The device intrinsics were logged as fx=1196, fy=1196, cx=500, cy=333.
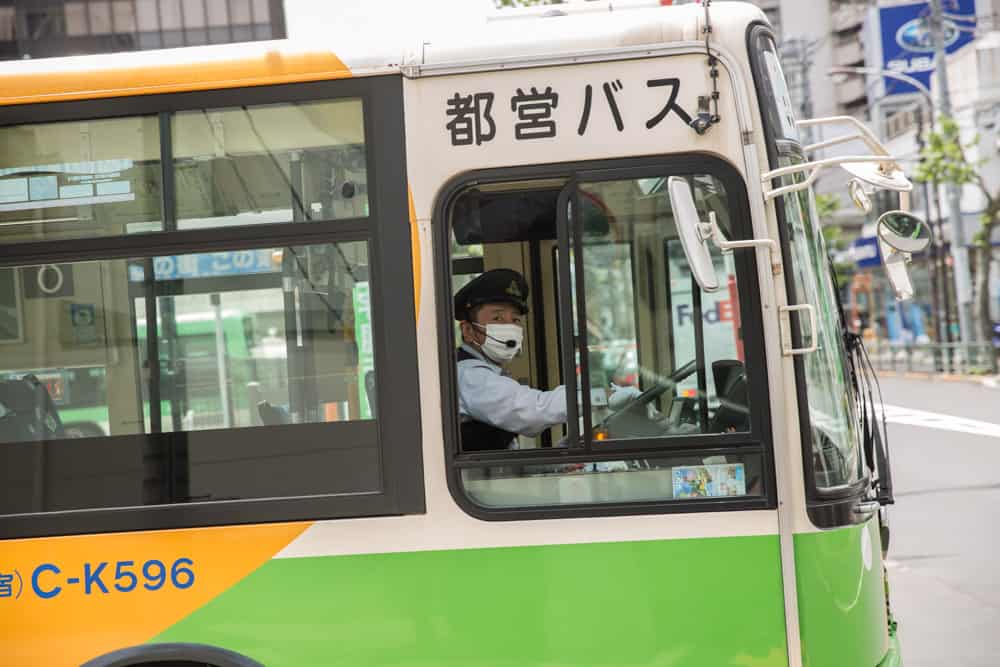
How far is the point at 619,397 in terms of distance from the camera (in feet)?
12.9

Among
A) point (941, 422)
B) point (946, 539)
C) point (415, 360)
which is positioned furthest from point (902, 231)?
point (941, 422)

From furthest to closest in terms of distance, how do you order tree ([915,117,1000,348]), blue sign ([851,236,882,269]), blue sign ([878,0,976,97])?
1. blue sign ([851,236,882,269])
2. blue sign ([878,0,976,97])
3. tree ([915,117,1000,348])

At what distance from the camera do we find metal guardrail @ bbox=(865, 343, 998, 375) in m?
29.3

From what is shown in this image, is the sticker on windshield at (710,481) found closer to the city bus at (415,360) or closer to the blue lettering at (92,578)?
the city bus at (415,360)

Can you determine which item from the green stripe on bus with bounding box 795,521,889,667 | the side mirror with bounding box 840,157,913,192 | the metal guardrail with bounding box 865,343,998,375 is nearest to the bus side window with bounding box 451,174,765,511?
the green stripe on bus with bounding box 795,521,889,667

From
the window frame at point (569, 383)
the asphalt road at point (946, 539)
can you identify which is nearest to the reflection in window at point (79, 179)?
the window frame at point (569, 383)

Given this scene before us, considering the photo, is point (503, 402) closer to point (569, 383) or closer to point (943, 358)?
point (569, 383)

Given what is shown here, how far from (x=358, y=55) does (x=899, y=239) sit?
195 centimetres

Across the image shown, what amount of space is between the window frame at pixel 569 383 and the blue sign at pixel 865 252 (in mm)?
41533

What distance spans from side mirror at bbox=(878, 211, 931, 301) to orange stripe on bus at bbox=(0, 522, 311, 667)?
2.20 meters

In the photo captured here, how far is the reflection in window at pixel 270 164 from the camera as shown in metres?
4.01

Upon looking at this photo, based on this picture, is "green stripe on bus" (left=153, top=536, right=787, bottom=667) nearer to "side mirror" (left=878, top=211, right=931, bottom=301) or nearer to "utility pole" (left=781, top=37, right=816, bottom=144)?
"side mirror" (left=878, top=211, right=931, bottom=301)

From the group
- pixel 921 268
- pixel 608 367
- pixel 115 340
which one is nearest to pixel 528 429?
pixel 608 367

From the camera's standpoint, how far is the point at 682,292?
403 centimetres
